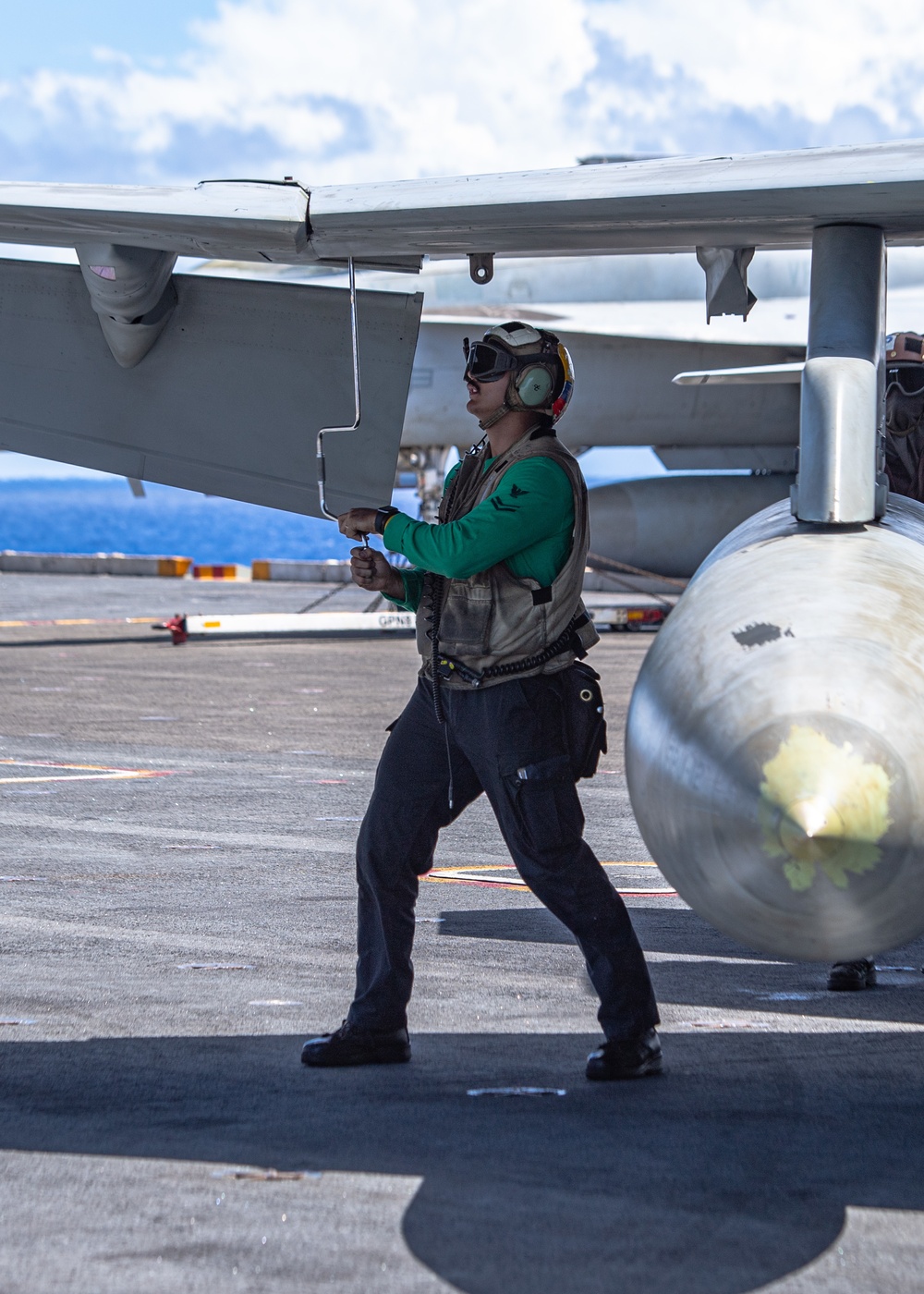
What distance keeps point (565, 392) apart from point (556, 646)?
2.65ft

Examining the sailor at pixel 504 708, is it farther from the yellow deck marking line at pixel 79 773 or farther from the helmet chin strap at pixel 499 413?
the yellow deck marking line at pixel 79 773

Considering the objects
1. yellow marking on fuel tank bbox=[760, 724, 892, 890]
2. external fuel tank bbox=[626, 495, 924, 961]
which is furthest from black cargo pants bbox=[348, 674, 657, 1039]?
yellow marking on fuel tank bbox=[760, 724, 892, 890]

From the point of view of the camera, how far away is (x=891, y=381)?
6.72 metres

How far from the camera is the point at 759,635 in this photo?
3.62m

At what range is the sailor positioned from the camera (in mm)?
4422

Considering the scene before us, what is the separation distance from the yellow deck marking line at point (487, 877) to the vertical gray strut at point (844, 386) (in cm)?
330

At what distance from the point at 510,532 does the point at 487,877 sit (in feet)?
11.3

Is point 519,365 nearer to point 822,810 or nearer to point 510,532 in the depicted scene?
point 510,532

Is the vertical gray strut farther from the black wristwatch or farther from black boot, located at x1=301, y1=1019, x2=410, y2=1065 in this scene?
black boot, located at x1=301, y1=1019, x2=410, y2=1065

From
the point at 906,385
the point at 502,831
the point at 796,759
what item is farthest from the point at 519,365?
the point at 906,385

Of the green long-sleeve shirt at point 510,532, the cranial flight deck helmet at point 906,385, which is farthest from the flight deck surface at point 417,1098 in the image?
the cranial flight deck helmet at point 906,385


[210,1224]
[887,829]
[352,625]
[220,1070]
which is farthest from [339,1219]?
[352,625]

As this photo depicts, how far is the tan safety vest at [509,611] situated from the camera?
4.48 m

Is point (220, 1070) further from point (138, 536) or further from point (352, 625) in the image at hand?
point (138, 536)
